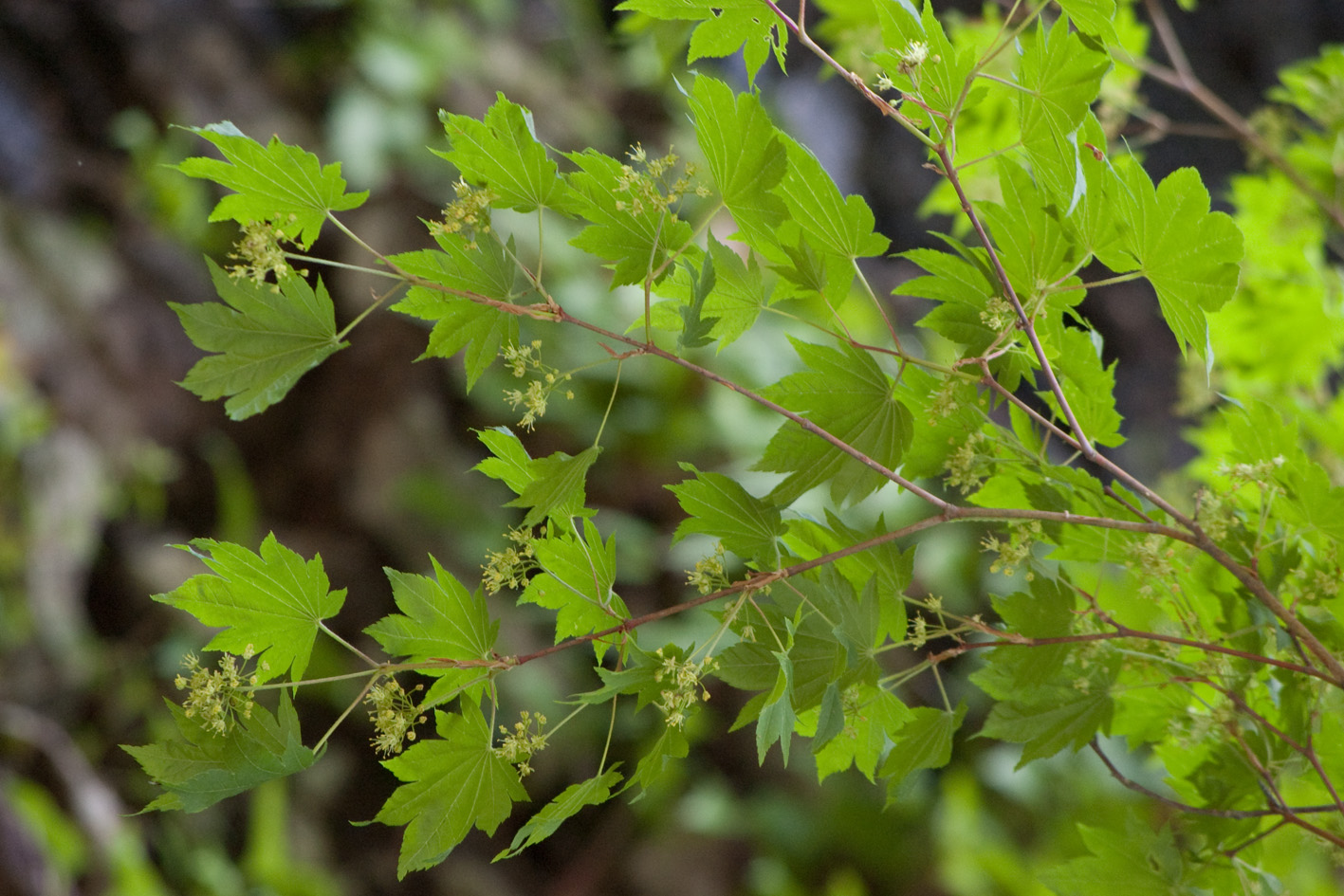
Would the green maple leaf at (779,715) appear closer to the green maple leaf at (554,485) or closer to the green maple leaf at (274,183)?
the green maple leaf at (554,485)

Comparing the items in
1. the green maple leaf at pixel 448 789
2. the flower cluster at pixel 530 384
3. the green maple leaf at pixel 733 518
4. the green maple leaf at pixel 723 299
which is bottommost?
the green maple leaf at pixel 448 789

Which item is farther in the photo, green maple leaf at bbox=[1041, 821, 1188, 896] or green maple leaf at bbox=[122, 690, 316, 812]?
green maple leaf at bbox=[1041, 821, 1188, 896]

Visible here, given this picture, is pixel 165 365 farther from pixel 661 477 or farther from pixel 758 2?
pixel 758 2

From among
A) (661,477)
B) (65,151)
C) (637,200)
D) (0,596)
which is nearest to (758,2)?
(637,200)

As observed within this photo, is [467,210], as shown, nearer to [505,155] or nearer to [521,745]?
[505,155]

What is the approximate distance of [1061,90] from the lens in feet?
1.14

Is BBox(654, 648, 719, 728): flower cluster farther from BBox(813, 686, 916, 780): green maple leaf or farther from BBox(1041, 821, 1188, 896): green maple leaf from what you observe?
BBox(1041, 821, 1188, 896): green maple leaf

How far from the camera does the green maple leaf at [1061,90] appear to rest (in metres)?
0.34

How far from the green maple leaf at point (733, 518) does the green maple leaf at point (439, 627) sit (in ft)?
0.27

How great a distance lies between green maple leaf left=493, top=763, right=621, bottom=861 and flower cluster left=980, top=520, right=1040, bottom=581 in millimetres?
164

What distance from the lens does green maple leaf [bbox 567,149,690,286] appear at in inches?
13.7

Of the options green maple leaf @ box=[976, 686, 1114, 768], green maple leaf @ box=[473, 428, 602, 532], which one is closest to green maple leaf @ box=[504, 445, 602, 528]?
green maple leaf @ box=[473, 428, 602, 532]

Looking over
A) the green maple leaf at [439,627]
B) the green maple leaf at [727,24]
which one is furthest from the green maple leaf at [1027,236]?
the green maple leaf at [439,627]

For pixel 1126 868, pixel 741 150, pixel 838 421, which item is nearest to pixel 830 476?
pixel 838 421
